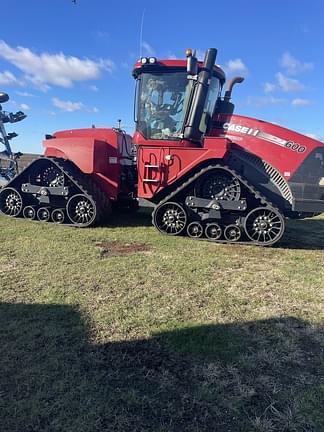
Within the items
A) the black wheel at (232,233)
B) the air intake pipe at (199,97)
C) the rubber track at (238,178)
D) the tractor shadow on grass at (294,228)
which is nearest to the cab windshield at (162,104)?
the air intake pipe at (199,97)

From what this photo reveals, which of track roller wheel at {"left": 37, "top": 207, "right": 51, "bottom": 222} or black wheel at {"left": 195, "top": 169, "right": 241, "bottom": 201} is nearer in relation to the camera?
black wheel at {"left": 195, "top": 169, "right": 241, "bottom": 201}

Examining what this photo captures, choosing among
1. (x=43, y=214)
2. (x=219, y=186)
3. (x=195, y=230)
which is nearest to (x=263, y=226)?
(x=219, y=186)

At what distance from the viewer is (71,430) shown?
2.21 m

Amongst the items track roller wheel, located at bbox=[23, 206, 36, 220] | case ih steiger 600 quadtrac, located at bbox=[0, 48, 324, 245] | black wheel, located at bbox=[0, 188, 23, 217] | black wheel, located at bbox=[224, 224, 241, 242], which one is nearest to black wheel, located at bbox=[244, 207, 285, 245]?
case ih steiger 600 quadtrac, located at bbox=[0, 48, 324, 245]

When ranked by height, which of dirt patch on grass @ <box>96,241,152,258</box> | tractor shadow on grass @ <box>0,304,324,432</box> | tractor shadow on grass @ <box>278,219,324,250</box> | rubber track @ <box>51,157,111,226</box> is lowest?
tractor shadow on grass @ <box>0,304,324,432</box>

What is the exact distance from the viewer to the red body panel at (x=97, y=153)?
7.43m

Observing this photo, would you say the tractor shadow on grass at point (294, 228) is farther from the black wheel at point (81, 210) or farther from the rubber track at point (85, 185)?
the black wheel at point (81, 210)

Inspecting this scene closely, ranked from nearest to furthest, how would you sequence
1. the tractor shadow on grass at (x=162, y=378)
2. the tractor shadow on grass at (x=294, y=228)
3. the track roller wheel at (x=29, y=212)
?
1. the tractor shadow on grass at (x=162, y=378)
2. the tractor shadow on grass at (x=294, y=228)
3. the track roller wheel at (x=29, y=212)

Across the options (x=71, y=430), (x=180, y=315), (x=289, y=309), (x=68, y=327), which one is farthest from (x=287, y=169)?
(x=71, y=430)

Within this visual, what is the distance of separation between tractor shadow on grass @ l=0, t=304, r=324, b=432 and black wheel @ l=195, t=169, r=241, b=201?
10.7ft

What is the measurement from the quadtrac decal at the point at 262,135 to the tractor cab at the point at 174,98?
408 mm

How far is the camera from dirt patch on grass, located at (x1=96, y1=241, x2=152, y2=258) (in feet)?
19.0

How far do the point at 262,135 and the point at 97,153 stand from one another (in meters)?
3.19

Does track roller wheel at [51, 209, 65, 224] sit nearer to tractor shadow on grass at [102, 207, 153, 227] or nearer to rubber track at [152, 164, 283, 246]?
tractor shadow on grass at [102, 207, 153, 227]
